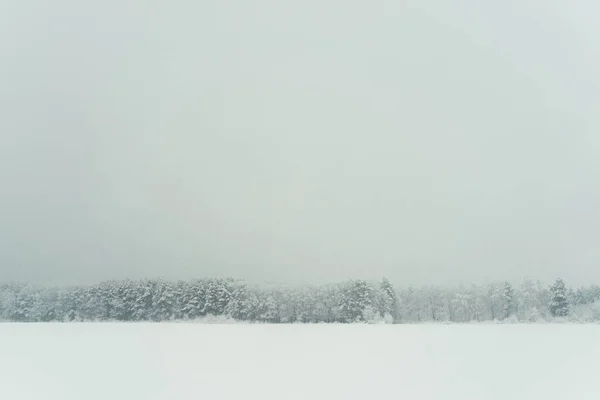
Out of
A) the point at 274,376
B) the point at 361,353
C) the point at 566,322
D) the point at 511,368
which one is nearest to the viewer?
the point at 274,376

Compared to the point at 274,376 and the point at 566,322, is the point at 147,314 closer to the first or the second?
the point at 274,376

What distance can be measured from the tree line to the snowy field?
1314mm

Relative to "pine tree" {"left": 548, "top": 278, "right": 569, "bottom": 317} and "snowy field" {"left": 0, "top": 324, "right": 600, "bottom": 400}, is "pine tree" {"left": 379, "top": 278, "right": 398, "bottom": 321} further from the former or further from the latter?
"pine tree" {"left": 548, "top": 278, "right": 569, "bottom": 317}

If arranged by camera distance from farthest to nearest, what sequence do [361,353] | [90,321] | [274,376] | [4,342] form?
[90,321], [4,342], [361,353], [274,376]

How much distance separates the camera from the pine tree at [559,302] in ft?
54.4

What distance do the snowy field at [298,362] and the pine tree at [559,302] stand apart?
103cm

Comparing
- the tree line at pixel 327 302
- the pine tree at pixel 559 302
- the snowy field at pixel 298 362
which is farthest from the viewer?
the tree line at pixel 327 302

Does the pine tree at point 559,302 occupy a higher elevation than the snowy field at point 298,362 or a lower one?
higher

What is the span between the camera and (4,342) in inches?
495

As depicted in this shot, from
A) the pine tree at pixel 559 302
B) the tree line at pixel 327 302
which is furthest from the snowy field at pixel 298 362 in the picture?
the tree line at pixel 327 302

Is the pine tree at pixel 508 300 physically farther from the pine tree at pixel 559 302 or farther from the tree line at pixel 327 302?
the pine tree at pixel 559 302

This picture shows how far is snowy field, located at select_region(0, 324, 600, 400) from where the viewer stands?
730cm

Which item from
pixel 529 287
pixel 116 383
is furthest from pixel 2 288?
pixel 529 287

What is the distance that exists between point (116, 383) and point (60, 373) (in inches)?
58.5
